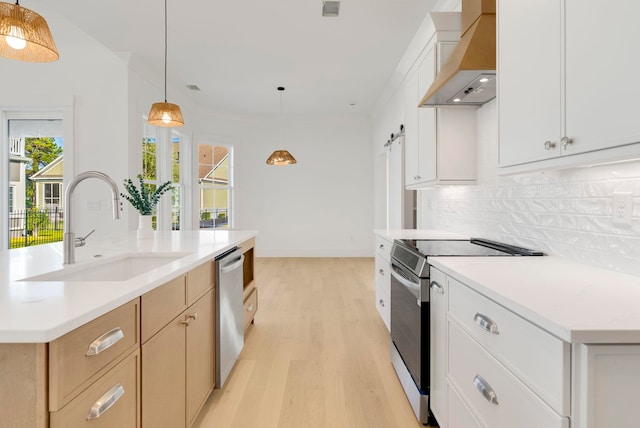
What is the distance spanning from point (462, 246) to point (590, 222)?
2.43ft

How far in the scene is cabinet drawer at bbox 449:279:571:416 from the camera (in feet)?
2.79

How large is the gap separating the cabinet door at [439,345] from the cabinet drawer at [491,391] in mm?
88

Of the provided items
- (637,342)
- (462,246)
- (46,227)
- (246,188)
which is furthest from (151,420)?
(246,188)

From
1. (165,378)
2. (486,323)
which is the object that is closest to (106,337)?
(165,378)

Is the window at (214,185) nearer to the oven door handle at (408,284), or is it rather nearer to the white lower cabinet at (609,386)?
the oven door handle at (408,284)

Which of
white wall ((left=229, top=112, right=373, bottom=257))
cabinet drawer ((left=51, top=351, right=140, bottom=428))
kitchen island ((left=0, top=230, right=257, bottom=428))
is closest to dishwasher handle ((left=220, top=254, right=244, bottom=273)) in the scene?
kitchen island ((left=0, top=230, right=257, bottom=428))

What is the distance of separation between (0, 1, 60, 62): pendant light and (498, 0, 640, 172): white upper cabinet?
6.68ft

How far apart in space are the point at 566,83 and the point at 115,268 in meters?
2.11

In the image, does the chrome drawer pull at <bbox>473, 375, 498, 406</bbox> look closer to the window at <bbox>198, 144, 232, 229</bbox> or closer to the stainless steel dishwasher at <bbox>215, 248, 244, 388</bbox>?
the stainless steel dishwasher at <bbox>215, 248, 244, 388</bbox>

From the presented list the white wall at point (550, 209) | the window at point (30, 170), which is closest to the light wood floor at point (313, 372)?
the white wall at point (550, 209)

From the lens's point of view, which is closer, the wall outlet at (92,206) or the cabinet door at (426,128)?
the cabinet door at (426,128)

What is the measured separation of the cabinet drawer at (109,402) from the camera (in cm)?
86

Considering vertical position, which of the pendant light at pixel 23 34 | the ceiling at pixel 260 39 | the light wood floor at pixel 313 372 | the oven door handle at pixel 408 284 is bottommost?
the light wood floor at pixel 313 372

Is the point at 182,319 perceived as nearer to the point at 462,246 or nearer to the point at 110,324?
the point at 110,324
